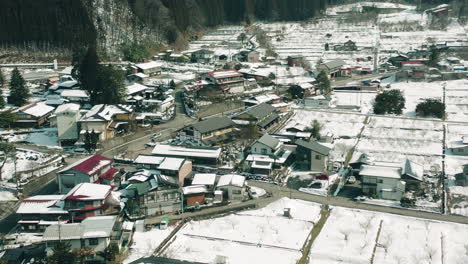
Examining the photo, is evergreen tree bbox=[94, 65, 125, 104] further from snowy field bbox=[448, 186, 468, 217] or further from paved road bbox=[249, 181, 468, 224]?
snowy field bbox=[448, 186, 468, 217]

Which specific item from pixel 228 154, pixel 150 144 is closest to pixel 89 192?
pixel 150 144

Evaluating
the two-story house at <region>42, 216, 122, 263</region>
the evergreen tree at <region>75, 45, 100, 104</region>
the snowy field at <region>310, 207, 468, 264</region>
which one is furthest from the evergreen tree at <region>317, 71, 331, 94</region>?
the two-story house at <region>42, 216, 122, 263</region>

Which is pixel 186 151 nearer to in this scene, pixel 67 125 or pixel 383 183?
pixel 67 125

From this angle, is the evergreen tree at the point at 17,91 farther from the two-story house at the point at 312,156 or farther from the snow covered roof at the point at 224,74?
the two-story house at the point at 312,156

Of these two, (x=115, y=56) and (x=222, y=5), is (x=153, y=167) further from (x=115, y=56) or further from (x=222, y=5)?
(x=222, y=5)

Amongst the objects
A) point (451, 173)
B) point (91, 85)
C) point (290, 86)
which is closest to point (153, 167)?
point (91, 85)

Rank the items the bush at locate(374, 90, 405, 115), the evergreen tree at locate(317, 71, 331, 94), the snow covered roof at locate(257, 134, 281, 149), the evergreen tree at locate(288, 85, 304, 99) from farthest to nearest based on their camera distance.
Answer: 1. the evergreen tree at locate(317, 71, 331, 94)
2. the evergreen tree at locate(288, 85, 304, 99)
3. the bush at locate(374, 90, 405, 115)
4. the snow covered roof at locate(257, 134, 281, 149)

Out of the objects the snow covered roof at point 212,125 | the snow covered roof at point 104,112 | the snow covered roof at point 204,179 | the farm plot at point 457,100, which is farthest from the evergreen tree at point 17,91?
the farm plot at point 457,100
